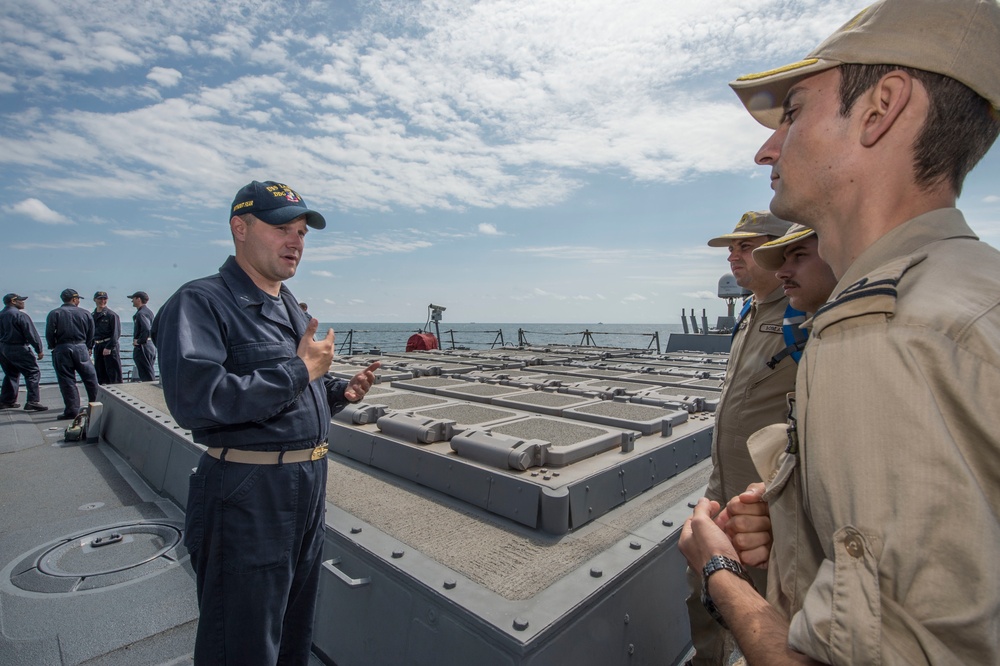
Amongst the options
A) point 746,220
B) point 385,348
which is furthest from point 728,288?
point 746,220

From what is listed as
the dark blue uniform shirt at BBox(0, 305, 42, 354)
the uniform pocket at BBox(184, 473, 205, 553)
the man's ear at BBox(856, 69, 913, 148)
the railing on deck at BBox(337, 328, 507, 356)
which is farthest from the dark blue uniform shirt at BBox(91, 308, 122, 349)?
the man's ear at BBox(856, 69, 913, 148)

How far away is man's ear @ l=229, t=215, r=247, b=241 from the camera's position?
2.41m

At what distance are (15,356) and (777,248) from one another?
12868 millimetres

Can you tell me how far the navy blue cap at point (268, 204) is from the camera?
7.79 feet

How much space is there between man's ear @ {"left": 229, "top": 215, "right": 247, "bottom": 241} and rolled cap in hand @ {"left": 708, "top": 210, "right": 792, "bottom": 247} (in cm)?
273

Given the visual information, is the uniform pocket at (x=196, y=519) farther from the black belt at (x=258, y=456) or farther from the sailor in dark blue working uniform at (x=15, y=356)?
the sailor in dark blue working uniform at (x=15, y=356)

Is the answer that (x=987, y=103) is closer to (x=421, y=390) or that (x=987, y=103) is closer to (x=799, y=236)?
(x=799, y=236)

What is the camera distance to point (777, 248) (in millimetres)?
2592

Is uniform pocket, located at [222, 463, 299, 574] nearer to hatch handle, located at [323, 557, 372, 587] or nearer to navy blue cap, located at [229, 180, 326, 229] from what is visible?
hatch handle, located at [323, 557, 372, 587]

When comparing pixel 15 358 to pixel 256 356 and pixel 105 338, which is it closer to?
pixel 105 338

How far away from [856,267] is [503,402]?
13.1 ft

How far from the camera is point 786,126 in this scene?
1208 millimetres

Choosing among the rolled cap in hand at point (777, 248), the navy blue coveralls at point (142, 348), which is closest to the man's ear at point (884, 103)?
the rolled cap in hand at point (777, 248)

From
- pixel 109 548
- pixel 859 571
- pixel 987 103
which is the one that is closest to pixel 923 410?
pixel 859 571
